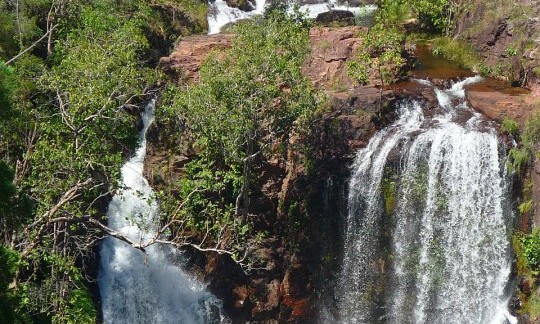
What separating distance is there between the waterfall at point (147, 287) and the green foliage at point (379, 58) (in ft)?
29.5

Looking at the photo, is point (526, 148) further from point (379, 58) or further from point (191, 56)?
point (191, 56)

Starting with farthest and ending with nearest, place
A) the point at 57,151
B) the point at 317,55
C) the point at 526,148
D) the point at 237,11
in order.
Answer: the point at 237,11 < the point at 317,55 < the point at 526,148 < the point at 57,151

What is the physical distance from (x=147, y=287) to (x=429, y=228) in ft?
32.8

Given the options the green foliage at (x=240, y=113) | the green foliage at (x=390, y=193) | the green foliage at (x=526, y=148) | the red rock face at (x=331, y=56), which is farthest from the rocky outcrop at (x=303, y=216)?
the red rock face at (x=331, y=56)

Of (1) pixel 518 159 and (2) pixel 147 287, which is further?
(2) pixel 147 287

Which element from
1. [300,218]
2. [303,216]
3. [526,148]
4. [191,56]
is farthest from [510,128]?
[191,56]

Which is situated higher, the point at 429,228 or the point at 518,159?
the point at 518,159

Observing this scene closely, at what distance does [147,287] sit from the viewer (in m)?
20.3

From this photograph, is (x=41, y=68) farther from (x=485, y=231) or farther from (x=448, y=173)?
(x=485, y=231)

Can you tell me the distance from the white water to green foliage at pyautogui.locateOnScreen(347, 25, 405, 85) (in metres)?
10.1

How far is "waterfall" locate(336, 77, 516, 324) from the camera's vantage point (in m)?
18.1

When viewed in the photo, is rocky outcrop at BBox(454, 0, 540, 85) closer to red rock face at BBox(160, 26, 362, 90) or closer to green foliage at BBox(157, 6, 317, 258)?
red rock face at BBox(160, 26, 362, 90)

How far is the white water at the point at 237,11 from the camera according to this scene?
107ft

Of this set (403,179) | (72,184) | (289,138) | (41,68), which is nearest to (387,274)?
(403,179)
